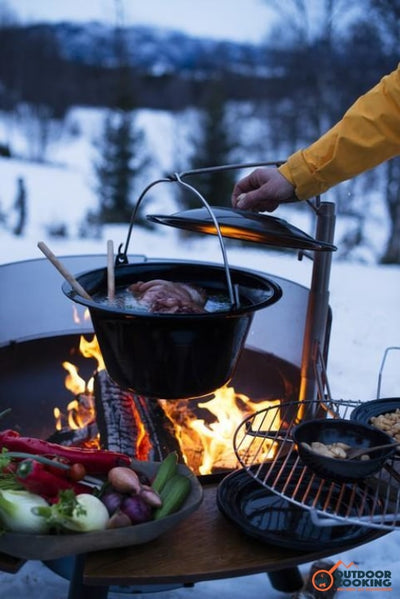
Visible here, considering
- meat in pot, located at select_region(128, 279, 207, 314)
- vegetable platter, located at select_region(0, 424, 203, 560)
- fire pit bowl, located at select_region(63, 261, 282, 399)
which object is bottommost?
vegetable platter, located at select_region(0, 424, 203, 560)

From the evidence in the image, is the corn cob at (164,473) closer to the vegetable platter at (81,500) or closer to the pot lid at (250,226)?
the vegetable platter at (81,500)

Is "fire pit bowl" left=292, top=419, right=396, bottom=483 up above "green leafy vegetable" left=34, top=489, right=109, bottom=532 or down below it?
above

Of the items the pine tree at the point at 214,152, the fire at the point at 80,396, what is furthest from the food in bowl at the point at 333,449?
the pine tree at the point at 214,152

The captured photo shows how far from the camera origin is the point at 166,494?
192cm

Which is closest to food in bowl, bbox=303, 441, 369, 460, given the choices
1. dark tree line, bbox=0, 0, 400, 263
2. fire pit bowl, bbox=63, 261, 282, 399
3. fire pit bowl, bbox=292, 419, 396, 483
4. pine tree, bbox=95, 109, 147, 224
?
fire pit bowl, bbox=292, 419, 396, 483

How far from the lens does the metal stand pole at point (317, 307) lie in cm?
292

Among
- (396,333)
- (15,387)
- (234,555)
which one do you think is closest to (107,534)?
(234,555)

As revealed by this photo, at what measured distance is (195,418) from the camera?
333 centimetres

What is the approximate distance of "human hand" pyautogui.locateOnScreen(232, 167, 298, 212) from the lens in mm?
2467

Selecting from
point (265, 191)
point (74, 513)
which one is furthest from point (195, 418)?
point (74, 513)

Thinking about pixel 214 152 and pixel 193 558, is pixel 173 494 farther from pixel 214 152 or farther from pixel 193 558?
pixel 214 152

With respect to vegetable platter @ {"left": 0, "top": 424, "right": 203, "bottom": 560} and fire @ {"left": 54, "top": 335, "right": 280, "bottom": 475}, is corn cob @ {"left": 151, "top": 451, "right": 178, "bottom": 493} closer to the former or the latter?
vegetable platter @ {"left": 0, "top": 424, "right": 203, "bottom": 560}

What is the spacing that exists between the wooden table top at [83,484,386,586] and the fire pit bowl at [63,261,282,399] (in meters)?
0.53

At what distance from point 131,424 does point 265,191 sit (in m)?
1.34
